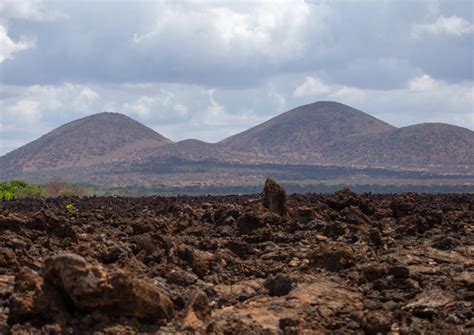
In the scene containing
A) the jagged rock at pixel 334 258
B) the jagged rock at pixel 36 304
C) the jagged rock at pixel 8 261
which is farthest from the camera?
the jagged rock at pixel 334 258

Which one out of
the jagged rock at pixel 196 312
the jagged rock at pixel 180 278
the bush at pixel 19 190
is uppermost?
the bush at pixel 19 190

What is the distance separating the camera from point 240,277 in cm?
1465

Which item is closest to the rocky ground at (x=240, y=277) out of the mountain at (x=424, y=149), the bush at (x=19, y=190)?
the bush at (x=19, y=190)

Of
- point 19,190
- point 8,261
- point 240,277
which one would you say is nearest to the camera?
point 8,261

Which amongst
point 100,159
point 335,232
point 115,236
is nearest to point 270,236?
point 335,232

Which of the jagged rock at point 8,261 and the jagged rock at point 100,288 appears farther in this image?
the jagged rock at point 8,261

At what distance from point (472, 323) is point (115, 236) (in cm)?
1042

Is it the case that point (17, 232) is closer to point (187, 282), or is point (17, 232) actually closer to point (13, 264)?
point (13, 264)

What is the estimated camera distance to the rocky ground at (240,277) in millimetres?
10664

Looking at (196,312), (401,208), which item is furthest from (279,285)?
(401,208)

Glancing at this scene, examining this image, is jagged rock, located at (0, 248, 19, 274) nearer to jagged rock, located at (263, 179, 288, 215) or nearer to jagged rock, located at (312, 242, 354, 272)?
jagged rock, located at (312, 242, 354, 272)

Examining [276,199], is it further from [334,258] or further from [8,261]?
[8,261]

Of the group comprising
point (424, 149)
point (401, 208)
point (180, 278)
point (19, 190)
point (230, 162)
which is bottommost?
point (180, 278)

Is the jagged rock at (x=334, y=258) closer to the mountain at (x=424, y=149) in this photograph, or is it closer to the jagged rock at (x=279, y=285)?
the jagged rock at (x=279, y=285)
